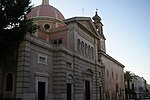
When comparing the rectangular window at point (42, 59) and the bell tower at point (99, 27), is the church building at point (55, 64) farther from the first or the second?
the bell tower at point (99, 27)

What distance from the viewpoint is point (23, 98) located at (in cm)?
1492

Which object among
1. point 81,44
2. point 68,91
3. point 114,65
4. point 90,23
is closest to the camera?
point 68,91

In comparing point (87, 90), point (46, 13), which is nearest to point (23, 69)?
point (87, 90)

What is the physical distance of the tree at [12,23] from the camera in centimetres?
1356

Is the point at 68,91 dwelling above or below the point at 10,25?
below

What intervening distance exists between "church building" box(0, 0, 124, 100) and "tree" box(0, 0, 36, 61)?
1.10m

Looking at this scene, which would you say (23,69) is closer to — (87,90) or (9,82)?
(9,82)

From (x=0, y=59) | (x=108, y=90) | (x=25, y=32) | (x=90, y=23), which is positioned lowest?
(x=108, y=90)

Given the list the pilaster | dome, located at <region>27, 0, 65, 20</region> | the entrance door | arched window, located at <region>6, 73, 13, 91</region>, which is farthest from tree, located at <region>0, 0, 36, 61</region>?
dome, located at <region>27, 0, 65, 20</region>

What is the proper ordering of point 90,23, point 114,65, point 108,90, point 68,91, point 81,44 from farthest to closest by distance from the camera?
point 114,65 → point 108,90 → point 90,23 → point 81,44 → point 68,91

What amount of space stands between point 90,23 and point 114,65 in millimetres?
17396

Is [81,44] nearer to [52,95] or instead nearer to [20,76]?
[52,95]

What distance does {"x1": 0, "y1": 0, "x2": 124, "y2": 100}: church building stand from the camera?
15.7 m

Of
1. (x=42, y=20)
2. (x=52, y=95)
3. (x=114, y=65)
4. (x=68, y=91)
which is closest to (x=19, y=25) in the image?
(x=52, y=95)
